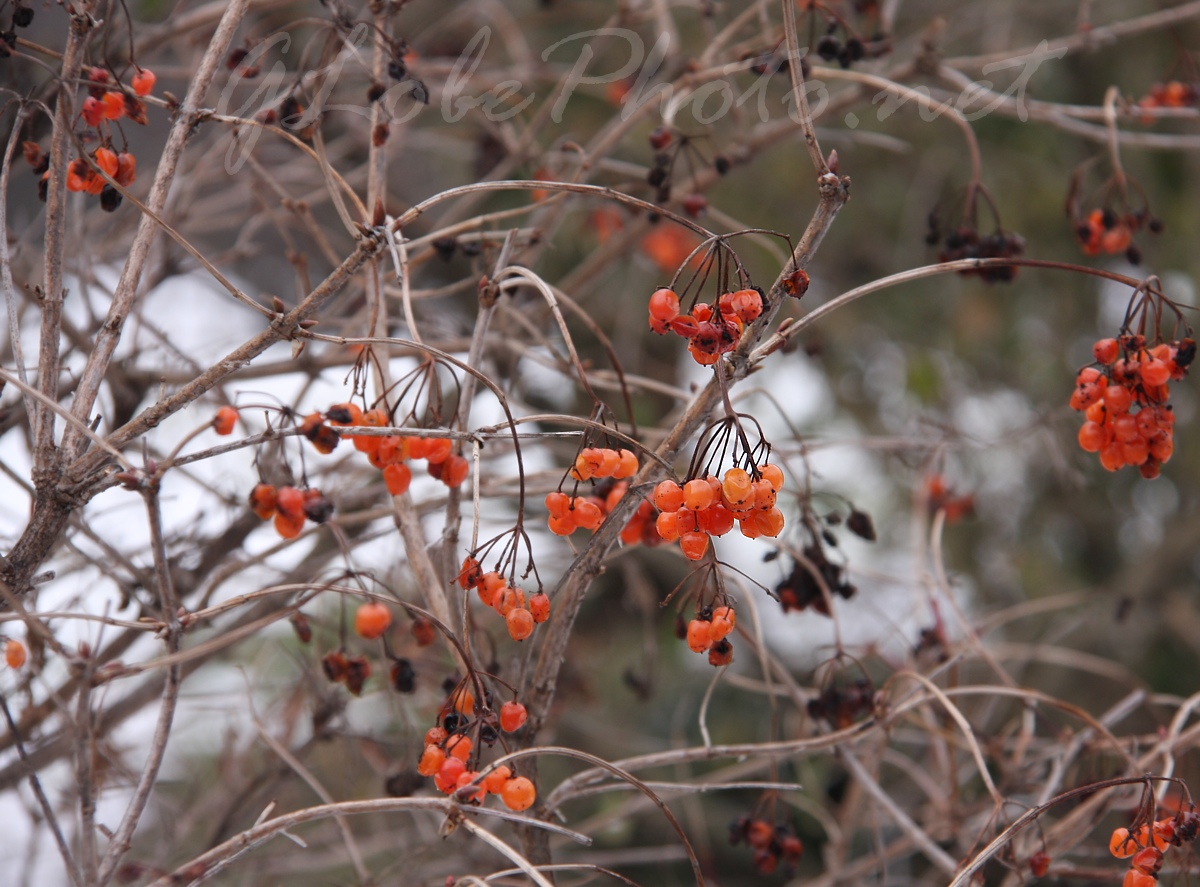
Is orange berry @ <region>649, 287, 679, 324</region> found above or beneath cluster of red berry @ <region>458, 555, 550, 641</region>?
above

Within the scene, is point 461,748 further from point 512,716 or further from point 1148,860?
point 1148,860

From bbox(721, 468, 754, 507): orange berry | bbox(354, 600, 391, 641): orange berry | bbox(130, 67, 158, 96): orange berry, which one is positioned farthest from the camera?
bbox(130, 67, 158, 96): orange berry

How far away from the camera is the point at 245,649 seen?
3.36m

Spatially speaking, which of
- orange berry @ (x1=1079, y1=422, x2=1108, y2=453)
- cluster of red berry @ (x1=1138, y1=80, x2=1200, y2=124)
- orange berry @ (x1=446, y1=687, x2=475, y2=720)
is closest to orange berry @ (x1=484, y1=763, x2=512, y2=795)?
orange berry @ (x1=446, y1=687, x2=475, y2=720)

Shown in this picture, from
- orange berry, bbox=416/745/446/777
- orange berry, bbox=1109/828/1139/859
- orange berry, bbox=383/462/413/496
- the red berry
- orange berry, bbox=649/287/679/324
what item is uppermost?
the red berry

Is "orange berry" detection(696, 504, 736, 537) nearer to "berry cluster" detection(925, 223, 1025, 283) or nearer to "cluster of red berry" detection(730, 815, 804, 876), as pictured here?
"cluster of red berry" detection(730, 815, 804, 876)

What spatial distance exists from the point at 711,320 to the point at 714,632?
0.33 m

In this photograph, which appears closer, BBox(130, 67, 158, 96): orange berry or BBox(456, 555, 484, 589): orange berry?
BBox(456, 555, 484, 589): orange berry

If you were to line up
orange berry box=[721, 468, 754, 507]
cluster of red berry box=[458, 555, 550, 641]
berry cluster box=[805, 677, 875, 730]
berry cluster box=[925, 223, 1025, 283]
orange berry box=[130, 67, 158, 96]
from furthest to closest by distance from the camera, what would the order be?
berry cluster box=[925, 223, 1025, 283] → berry cluster box=[805, 677, 875, 730] → orange berry box=[130, 67, 158, 96] → cluster of red berry box=[458, 555, 550, 641] → orange berry box=[721, 468, 754, 507]

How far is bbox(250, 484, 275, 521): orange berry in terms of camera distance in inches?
41.8

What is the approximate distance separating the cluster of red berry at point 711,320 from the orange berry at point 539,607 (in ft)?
1.03

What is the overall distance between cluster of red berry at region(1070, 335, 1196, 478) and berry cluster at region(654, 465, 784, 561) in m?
0.45

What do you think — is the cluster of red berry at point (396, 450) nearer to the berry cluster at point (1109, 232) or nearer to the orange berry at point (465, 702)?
the orange berry at point (465, 702)

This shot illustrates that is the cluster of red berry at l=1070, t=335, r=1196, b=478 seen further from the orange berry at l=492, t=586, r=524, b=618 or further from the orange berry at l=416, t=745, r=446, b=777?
the orange berry at l=416, t=745, r=446, b=777
